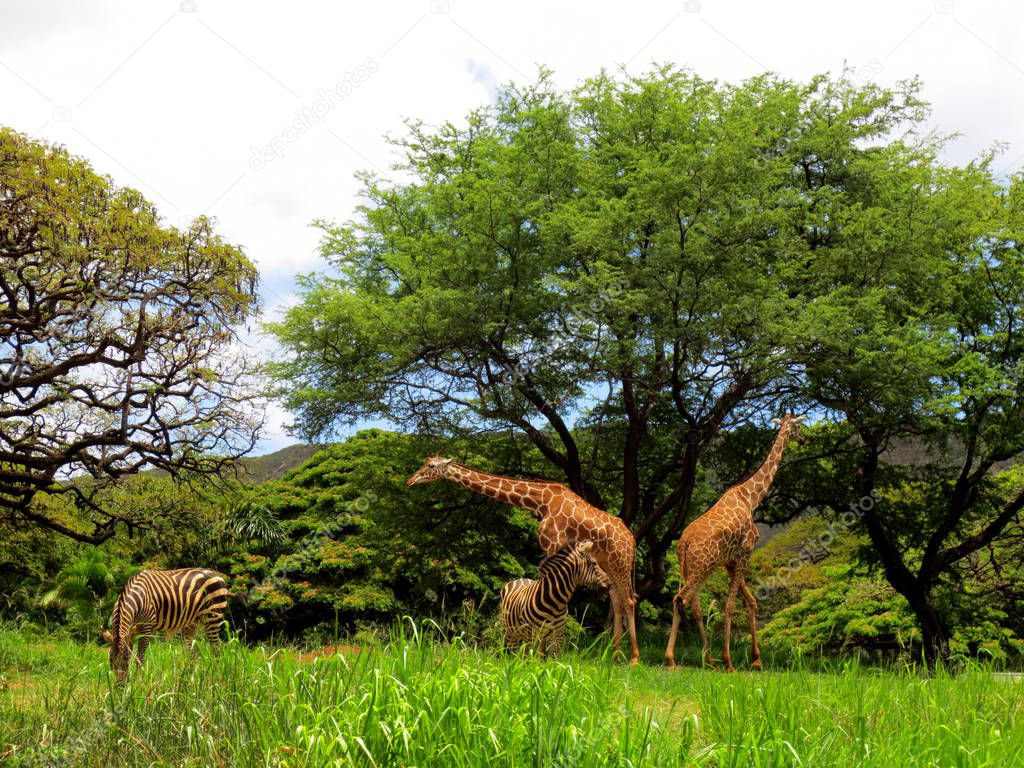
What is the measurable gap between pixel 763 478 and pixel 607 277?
451cm

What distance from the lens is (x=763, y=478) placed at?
14234mm

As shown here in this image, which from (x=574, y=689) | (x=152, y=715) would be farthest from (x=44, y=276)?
(x=574, y=689)

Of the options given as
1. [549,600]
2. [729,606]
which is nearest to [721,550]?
[729,606]

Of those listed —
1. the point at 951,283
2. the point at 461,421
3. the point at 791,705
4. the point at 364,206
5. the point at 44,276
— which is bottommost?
the point at 791,705

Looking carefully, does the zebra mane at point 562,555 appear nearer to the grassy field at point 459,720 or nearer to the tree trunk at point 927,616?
the grassy field at point 459,720

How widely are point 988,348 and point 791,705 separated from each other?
1562cm

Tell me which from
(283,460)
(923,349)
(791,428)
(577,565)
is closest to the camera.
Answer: (577,565)

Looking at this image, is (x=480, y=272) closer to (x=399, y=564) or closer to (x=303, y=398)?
(x=303, y=398)

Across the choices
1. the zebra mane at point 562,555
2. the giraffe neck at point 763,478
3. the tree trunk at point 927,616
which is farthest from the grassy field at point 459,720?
the tree trunk at point 927,616

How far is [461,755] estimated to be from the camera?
185 inches

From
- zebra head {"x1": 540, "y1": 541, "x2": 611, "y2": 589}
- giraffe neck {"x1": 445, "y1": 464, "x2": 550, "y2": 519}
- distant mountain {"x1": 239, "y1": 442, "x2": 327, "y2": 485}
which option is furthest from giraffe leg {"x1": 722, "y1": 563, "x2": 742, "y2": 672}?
distant mountain {"x1": 239, "y1": 442, "x2": 327, "y2": 485}

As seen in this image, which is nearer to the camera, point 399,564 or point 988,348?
point 988,348

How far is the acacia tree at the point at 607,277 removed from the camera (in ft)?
53.0

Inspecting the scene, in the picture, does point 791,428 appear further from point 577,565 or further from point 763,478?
point 577,565
